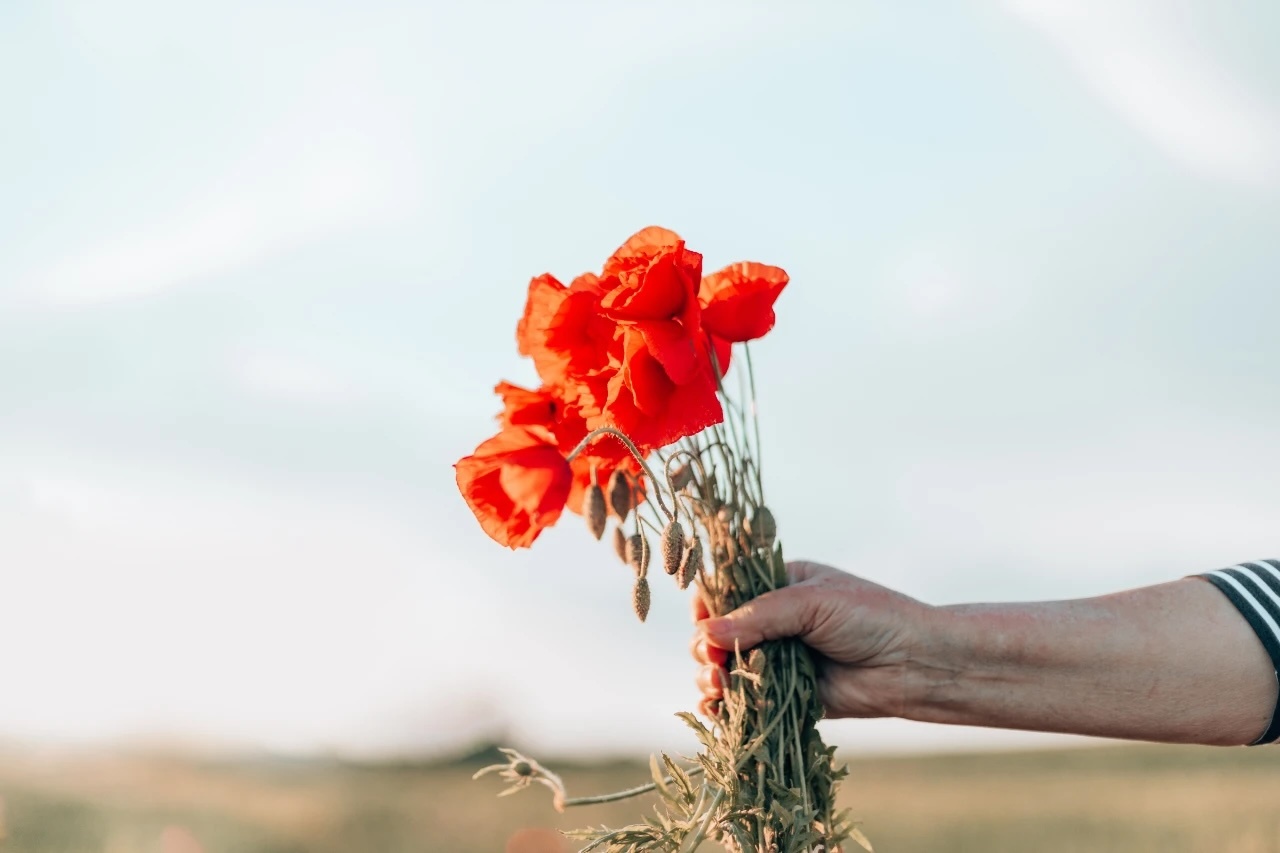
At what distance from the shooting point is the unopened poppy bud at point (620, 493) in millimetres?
1196

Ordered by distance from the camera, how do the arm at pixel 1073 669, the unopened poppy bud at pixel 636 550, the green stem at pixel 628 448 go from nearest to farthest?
the green stem at pixel 628 448, the unopened poppy bud at pixel 636 550, the arm at pixel 1073 669

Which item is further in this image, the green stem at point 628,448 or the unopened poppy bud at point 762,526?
the unopened poppy bud at point 762,526

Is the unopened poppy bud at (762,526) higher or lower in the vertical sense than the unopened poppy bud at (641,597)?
higher

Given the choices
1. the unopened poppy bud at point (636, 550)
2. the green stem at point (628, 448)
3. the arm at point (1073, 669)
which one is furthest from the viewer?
the arm at point (1073, 669)

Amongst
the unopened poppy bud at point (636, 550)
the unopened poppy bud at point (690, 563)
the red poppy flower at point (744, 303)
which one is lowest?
the unopened poppy bud at point (690, 563)

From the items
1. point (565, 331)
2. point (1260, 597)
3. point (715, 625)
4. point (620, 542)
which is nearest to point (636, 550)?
point (620, 542)

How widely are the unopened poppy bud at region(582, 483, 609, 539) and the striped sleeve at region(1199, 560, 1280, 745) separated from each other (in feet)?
3.13

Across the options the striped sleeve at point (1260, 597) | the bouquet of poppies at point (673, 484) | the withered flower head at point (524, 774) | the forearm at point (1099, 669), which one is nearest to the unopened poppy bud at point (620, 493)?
the bouquet of poppies at point (673, 484)

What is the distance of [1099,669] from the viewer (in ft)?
4.85

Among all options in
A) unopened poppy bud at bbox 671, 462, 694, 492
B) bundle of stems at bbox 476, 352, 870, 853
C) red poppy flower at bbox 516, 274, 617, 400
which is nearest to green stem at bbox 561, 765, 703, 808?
bundle of stems at bbox 476, 352, 870, 853

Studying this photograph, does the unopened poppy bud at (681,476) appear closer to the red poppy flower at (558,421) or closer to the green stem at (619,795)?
the red poppy flower at (558,421)

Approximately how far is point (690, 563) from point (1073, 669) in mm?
683

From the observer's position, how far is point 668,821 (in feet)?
3.49

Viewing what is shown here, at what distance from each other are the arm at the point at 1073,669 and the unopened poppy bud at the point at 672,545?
1.30 ft
